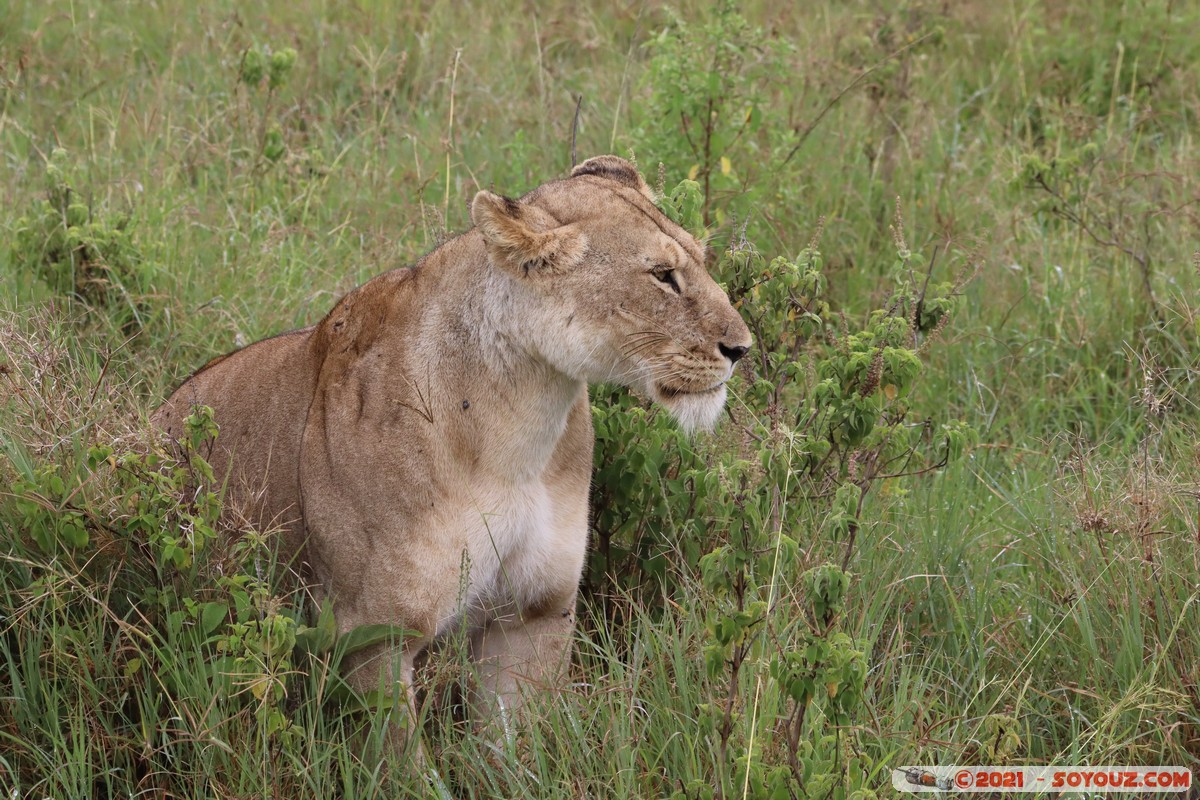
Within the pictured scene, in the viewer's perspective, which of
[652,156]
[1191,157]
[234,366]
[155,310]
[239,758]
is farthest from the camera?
[1191,157]

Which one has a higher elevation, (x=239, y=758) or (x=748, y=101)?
(x=748, y=101)

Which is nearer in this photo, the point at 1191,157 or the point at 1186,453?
the point at 1186,453

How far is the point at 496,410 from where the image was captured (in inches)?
144

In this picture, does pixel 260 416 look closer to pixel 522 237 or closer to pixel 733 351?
pixel 522 237

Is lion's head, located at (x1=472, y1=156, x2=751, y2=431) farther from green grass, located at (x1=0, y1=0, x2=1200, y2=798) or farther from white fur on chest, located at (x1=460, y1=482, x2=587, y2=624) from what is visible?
green grass, located at (x1=0, y1=0, x2=1200, y2=798)

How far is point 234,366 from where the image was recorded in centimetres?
423

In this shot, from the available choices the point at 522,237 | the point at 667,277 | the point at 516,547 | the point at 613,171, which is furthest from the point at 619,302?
the point at 516,547

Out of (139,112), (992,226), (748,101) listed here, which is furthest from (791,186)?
(139,112)

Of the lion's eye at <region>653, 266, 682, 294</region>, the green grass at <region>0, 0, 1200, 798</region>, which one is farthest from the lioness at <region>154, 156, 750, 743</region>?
the green grass at <region>0, 0, 1200, 798</region>

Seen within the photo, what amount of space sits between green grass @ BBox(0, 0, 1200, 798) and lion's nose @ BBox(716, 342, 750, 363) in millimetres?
637

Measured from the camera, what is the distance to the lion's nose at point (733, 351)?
11.8 feet

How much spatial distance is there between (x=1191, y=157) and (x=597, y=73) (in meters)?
2.73

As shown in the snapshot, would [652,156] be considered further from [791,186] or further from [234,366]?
[234,366]

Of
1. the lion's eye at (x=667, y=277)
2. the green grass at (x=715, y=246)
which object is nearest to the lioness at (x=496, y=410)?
the lion's eye at (x=667, y=277)
